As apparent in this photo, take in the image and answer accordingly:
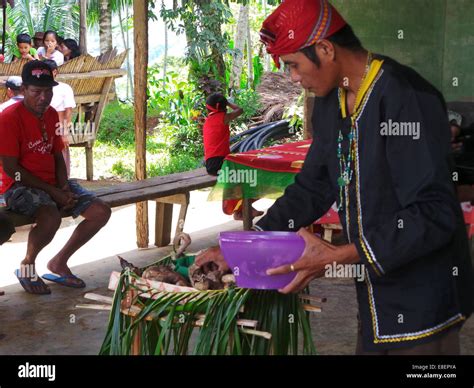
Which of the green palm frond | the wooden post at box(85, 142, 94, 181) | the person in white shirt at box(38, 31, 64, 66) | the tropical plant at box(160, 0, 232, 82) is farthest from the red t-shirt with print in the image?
the green palm frond

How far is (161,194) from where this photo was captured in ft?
22.4

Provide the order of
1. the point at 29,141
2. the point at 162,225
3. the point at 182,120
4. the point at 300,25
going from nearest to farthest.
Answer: the point at 300,25, the point at 29,141, the point at 162,225, the point at 182,120

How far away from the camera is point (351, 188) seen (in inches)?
95.4

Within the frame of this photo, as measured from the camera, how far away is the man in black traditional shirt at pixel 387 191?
2211mm

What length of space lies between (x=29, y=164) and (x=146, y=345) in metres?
3.63

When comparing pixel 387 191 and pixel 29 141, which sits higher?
pixel 387 191

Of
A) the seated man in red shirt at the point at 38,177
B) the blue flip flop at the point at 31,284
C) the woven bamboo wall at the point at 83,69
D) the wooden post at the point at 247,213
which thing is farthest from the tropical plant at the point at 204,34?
the blue flip flop at the point at 31,284

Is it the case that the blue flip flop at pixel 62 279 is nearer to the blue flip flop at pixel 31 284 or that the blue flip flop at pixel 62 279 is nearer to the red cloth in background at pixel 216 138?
the blue flip flop at pixel 31 284

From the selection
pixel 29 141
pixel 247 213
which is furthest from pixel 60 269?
pixel 247 213

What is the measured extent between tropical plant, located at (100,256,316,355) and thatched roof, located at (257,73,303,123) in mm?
11332

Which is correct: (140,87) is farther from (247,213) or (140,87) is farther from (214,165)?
(247,213)

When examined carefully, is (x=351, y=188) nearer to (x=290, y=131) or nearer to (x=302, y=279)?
(x=302, y=279)

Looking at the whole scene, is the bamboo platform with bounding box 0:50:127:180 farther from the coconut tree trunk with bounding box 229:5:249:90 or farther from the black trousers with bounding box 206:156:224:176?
the coconut tree trunk with bounding box 229:5:249:90

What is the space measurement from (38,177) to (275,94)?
9.41m
